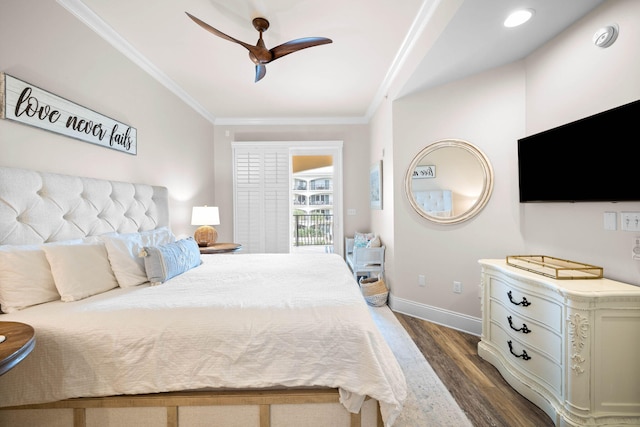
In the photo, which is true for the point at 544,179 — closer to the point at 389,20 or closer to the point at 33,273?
the point at 389,20

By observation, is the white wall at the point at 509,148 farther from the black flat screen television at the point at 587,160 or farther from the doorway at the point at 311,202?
the doorway at the point at 311,202

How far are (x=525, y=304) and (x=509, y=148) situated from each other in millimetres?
1443

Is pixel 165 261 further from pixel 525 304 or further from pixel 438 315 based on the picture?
pixel 438 315

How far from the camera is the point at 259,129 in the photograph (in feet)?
15.1

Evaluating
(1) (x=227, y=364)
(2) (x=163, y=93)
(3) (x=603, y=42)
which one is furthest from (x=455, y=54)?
(2) (x=163, y=93)

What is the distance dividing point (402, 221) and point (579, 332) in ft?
5.87

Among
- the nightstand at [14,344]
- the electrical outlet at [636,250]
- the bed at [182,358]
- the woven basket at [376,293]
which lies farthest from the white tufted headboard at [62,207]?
the electrical outlet at [636,250]

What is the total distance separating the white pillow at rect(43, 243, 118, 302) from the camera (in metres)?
1.47

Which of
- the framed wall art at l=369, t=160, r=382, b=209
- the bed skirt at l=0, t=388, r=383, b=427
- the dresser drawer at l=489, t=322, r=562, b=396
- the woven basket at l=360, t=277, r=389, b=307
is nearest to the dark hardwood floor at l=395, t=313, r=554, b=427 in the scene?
the dresser drawer at l=489, t=322, r=562, b=396

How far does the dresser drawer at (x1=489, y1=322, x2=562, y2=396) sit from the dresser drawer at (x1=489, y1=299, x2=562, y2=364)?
0.03 meters

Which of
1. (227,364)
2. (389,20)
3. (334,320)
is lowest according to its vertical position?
(227,364)

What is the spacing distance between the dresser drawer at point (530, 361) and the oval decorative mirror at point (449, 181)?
44.0 inches

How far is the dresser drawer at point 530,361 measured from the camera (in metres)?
1.57

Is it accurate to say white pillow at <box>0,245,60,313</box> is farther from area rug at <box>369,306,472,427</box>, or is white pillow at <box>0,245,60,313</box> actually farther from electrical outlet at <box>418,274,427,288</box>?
electrical outlet at <box>418,274,427,288</box>
